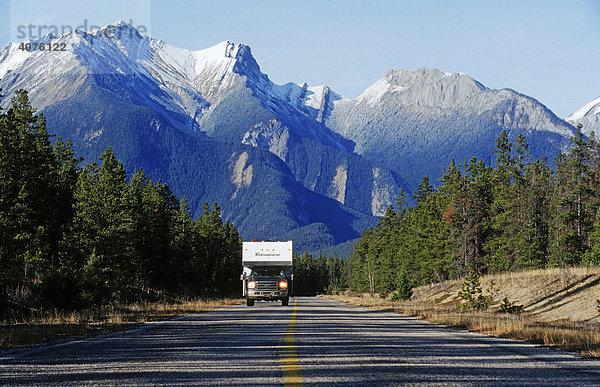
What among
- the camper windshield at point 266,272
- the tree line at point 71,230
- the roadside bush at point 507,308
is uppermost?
the tree line at point 71,230

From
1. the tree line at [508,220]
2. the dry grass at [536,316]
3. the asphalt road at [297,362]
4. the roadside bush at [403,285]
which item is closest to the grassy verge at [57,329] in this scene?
the asphalt road at [297,362]

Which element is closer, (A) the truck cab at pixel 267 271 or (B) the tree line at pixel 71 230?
(B) the tree line at pixel 71 230

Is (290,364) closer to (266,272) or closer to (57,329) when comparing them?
(57,329)

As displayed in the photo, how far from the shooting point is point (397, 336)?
1647 cm

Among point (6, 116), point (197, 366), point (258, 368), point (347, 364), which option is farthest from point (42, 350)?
point (6, 116)

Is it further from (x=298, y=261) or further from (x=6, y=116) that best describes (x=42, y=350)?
(x=298, y=261)

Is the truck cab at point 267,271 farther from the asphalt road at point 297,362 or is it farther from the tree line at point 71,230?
the asphalt road at point 297,362

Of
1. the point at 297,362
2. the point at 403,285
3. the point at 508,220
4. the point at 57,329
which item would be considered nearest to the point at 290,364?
the point at 297,362

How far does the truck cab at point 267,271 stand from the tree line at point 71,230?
902cm

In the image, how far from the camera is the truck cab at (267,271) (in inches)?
1619

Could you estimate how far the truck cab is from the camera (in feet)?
135

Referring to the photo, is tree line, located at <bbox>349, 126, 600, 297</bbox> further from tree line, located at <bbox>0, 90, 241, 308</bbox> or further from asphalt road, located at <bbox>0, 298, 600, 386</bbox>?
asphalt road, located at <bbox>0, 298, 600, 386</bbox>

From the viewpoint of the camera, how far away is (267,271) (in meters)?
41.7

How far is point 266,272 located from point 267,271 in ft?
0.31
